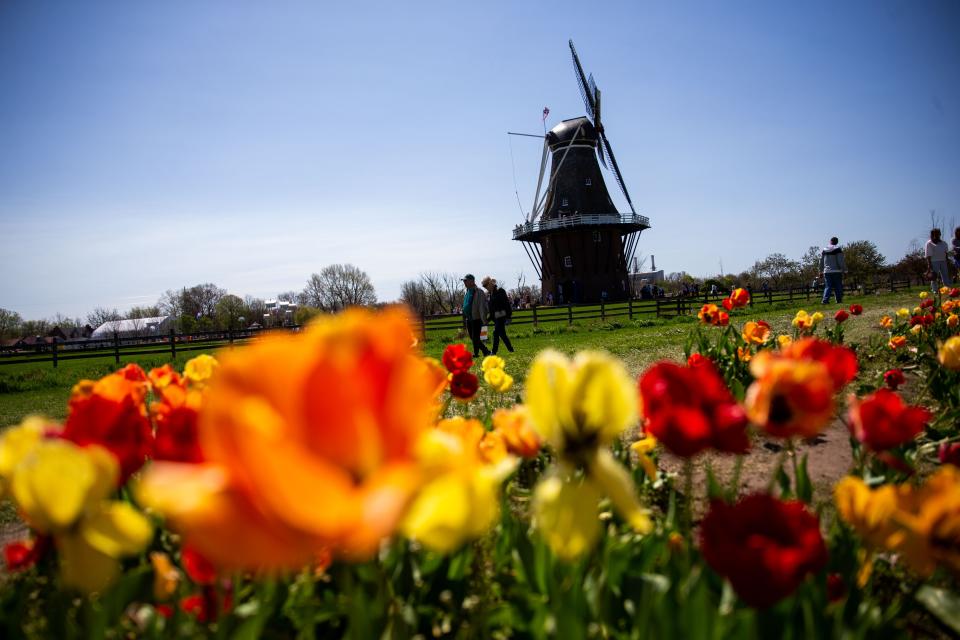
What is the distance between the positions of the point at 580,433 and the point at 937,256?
39.5 ft

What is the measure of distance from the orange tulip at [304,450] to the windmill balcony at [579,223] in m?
32.9

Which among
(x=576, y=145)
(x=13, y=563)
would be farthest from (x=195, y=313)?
(x=13, y=563)

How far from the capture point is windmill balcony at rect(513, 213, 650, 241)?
32469 millimetres

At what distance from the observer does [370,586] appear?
1.36 metres

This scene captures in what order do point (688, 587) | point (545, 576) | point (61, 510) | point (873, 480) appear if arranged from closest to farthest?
1. point (61, 510)
2. point (688, 587)
3. point (545, 576)
4. point (873, 480)

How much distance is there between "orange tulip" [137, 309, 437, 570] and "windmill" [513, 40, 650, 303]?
32946mm

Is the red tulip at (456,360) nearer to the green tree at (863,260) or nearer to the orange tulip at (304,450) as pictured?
the orange tulip at (304,450)

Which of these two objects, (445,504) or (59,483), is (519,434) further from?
(59,483)

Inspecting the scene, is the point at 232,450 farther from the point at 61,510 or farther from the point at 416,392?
Answer: the point at 61,510

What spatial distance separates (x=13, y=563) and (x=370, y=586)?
818 mm

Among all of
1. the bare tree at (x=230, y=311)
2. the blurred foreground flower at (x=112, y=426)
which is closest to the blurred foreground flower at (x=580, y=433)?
the blurred foreground flower at (x=112, y=426)

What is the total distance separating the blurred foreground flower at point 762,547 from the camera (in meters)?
0.79

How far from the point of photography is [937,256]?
31.5 feet

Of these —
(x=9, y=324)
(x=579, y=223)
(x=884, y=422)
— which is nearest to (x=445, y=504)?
(x=884, y=422)
